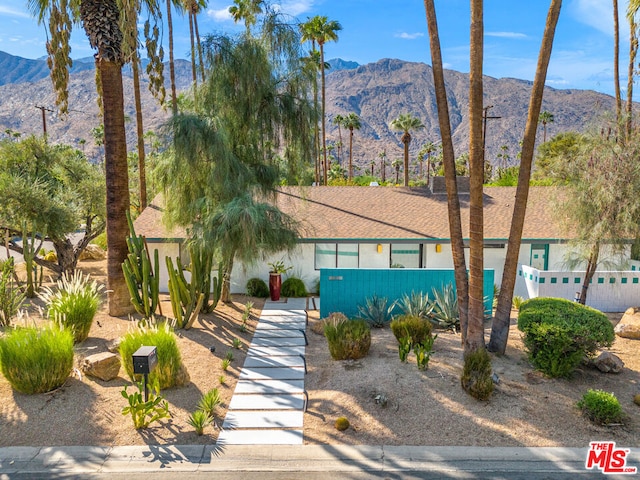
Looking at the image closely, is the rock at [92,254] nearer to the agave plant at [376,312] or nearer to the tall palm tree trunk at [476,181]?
the agave plant at [376,312]

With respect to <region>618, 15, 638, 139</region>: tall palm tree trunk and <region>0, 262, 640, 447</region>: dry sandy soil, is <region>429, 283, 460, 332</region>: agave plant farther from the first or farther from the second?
<region>618, 15, 638, 139</region>: tall palm tree trunk

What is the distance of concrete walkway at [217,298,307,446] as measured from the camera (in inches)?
273

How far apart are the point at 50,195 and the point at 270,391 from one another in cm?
1498

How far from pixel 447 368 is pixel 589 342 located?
268cm

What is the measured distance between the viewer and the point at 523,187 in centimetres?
920

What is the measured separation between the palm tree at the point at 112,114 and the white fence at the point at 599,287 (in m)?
12.8

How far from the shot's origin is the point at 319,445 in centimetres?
659

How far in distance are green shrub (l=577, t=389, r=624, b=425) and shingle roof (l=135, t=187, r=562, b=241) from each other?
8831 mm

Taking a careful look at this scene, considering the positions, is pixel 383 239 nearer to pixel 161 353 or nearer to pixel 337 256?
pixel 337 256

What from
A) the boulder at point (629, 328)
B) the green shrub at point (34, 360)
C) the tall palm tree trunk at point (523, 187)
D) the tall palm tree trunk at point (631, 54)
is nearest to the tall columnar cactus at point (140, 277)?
the green shrub at point (34, 360)

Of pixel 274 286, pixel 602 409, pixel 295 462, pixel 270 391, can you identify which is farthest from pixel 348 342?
pixel 274 286

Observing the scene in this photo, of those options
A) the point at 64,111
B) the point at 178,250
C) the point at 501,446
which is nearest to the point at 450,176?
the point at 501,446

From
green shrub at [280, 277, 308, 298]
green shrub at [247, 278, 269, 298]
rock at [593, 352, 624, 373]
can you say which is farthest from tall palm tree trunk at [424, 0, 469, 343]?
green shrub at [247, 278, 269, 298]

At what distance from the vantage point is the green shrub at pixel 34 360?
7754mm
